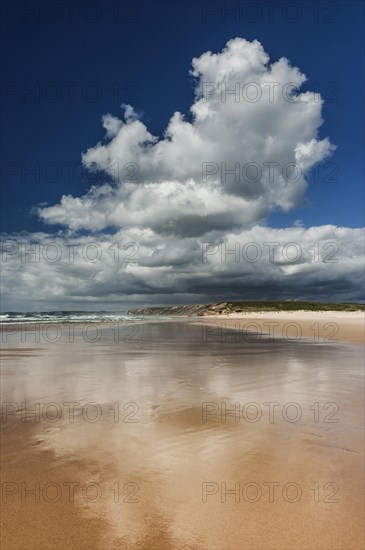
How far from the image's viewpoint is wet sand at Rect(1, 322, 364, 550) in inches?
129

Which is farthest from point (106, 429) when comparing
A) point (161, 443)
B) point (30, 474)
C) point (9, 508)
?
point (9, 508)

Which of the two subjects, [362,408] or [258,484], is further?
[362,408]

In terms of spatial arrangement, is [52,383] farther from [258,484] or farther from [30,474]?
[258,484]

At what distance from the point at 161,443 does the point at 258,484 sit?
1.63 meters

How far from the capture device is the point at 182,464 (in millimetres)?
4559

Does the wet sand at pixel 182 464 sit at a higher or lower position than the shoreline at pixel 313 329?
higher

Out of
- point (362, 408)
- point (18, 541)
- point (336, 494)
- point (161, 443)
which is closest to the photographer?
point (18, 541)

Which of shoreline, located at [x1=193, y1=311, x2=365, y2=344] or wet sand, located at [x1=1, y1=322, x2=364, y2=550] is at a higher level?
Answer: wet sand, located at [x1=1, y1=322, x2=364, y2=550]

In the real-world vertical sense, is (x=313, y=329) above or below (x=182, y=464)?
below

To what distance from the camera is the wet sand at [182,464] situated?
129 inches

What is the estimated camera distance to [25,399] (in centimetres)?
768

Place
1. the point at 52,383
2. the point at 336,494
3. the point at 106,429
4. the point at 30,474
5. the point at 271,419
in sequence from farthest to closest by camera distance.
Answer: the point at 52,383 < the point at 271,419 < the point at 106,429 < the point at 30,474 < the point at 336,494

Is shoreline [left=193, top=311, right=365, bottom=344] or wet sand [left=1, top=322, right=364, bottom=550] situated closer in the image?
wet sand [left=1, top=322, right=364, bottom=550]

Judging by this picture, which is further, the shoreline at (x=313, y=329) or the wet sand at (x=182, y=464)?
the shoreline at (x=313, y=329)
